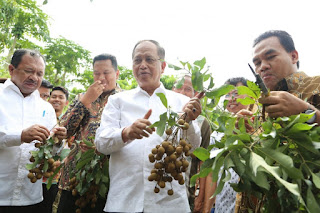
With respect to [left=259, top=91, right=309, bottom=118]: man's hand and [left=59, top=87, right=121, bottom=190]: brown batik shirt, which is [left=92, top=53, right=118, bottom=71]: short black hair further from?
[left=259, top=91, right=309, bottom=118]: man's hand

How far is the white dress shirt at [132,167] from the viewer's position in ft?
5.74

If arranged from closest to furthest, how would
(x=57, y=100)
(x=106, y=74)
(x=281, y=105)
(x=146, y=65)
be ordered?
(x=281, y=105) < (x=146, y=65) < (x=106, y=74) < (x=57, y=100)

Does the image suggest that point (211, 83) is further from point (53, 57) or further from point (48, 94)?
point (53, 57)

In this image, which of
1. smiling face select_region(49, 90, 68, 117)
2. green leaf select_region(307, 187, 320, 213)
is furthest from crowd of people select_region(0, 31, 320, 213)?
smiling face select_region(49, 90, 68, 117)

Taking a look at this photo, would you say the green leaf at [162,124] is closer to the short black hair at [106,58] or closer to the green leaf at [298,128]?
the green leaf at [298,128]

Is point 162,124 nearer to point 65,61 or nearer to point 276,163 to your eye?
point 276,163

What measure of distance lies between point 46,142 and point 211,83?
1.63m

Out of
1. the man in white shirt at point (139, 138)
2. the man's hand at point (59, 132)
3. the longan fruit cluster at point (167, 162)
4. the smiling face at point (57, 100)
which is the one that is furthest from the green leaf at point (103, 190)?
the smiling face at point (57, 100)

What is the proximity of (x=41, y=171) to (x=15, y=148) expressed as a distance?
310mm

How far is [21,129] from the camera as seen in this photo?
2441 mm

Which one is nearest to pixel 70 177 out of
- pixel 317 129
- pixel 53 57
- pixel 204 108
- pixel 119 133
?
pixel 119 133

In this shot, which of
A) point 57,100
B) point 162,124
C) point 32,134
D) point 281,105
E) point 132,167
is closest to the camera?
point 281,105

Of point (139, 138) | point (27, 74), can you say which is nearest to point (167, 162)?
point (139, 138)

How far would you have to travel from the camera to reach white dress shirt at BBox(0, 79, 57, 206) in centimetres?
226
